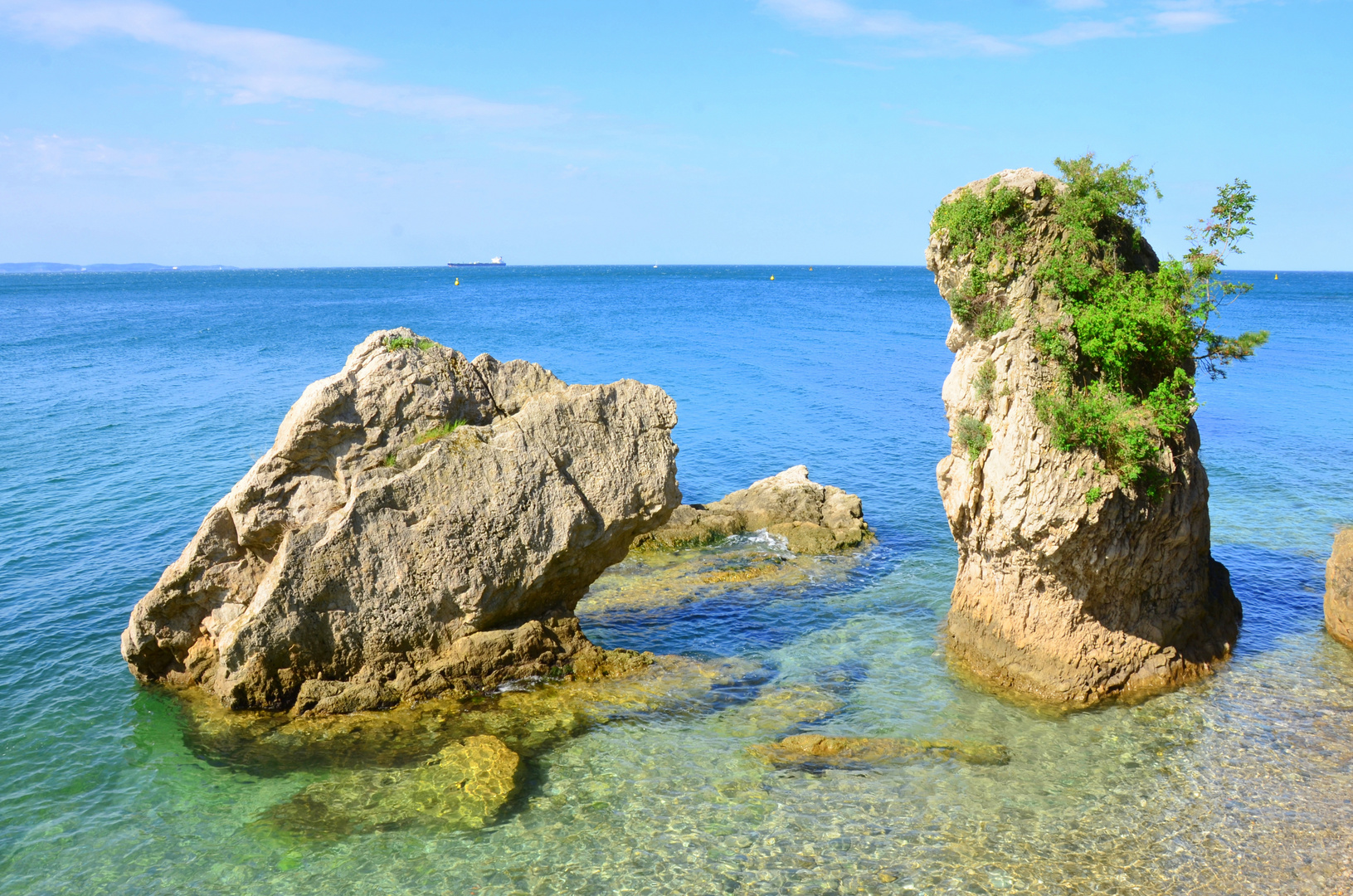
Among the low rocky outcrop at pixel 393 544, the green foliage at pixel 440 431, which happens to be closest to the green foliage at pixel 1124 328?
the low rocky outcrop at pixel 393 544

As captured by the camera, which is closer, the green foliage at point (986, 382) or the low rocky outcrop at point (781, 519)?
the green foliage at point (986, 382)

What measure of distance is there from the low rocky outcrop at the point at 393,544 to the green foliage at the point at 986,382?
21.7 ft

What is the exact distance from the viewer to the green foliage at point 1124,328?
15.6 m

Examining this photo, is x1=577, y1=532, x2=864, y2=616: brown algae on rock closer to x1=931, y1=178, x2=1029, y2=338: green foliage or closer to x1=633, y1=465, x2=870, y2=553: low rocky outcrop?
x1=633, y1=465, x2=870, y2=553: low rocky outcrop

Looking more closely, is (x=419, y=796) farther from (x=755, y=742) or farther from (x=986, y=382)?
(x=986, y=382)

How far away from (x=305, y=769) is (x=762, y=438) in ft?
90.5

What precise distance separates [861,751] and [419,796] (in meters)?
7.11

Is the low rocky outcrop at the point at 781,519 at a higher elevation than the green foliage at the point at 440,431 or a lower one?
lower

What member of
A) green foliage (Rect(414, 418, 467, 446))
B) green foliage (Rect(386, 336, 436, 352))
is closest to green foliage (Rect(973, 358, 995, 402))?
green foliage (Rect(414, 418, 467, 446))

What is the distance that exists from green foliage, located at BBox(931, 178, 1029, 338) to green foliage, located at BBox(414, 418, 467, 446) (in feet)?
32.3

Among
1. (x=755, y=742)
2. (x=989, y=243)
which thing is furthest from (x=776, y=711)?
(x=989, y=243)

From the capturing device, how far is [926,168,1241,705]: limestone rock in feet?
52.2

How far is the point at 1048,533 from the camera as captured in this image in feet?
52.2

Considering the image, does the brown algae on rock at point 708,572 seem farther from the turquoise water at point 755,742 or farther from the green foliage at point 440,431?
the green foliage at point 440,431
